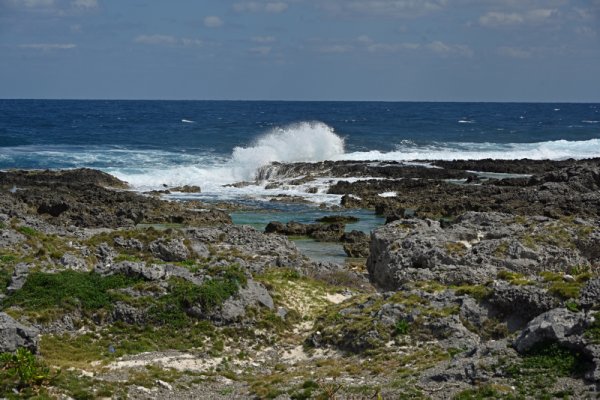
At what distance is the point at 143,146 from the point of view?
308 ft

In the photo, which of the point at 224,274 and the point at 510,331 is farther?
the point at 224,274

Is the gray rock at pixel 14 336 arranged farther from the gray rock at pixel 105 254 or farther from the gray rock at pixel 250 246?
the gray rock at pixel 250 246

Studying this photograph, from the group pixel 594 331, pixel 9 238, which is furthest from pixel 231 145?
pixel 594 331

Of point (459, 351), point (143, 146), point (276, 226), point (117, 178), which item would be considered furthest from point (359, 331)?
point (143, 146)

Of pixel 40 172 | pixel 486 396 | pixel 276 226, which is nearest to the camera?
pixel 486 396

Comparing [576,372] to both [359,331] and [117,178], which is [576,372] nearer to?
[359,331]

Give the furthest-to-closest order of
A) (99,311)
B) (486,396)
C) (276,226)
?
1. (276,226)
2. (99,311)
3. (486,396)

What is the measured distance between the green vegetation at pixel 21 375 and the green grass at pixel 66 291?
5.04 m

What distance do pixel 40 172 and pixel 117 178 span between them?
5815 millimetres

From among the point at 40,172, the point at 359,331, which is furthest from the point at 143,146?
the point at 359,331

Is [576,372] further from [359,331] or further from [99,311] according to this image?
[99,311]

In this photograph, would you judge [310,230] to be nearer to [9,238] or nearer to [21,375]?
[9,238]

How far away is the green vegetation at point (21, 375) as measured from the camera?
17594 mm

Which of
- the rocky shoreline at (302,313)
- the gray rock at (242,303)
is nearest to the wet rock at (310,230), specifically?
the rocky shoreline at (302,313)
